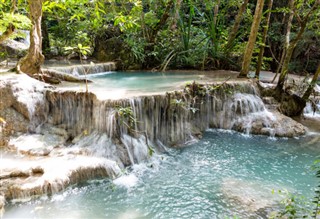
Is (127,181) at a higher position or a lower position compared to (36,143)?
lower

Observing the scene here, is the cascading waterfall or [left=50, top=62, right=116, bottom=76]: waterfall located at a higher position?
[left=50, top=62, right=116, bottom=76]: waterfall

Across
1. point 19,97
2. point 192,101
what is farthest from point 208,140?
point 19,97

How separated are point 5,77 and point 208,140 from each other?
485 cm

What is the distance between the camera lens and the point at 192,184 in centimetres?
493

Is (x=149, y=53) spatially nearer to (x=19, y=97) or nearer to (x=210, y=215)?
(x=19, y=97)

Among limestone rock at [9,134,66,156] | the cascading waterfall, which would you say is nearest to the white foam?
the cascading waterfall

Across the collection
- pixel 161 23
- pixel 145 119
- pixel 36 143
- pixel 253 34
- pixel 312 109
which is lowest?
pixel 312 109

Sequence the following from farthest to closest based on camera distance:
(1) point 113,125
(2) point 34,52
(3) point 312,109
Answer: (3) point 312,109, (2) point 34,52, (1) point 113,125

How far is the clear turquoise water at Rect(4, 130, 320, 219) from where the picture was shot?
13.5 feet

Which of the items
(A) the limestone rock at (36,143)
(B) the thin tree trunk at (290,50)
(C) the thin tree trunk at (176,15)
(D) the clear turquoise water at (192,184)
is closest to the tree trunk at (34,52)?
(A) the limestone rock at (36,143)

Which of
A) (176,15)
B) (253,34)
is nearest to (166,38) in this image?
(176,15)

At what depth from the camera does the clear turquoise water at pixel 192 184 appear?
4129mm

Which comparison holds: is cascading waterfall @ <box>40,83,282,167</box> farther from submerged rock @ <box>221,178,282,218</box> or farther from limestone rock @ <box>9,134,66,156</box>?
submerged rock @ <box>221,178,282,218</box>

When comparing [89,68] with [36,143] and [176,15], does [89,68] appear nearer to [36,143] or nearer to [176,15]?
[176,15]
